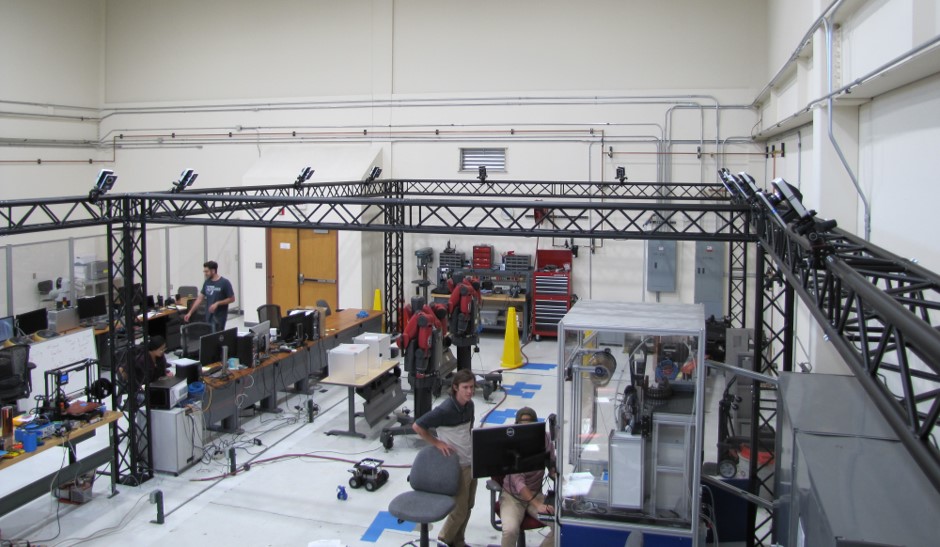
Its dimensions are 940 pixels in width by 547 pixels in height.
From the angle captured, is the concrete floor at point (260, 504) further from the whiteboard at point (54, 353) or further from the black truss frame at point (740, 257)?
the whiteboard at point (54, 353)

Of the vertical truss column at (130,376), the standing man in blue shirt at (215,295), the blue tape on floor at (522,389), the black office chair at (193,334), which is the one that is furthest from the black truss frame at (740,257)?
the blue tape on floor at (522,389)

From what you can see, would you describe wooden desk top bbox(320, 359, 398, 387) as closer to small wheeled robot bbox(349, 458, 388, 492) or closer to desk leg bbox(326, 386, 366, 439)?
desk leg bbox(326, 386, 366, 439)

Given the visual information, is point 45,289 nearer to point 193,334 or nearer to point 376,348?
Answer: point 193,334

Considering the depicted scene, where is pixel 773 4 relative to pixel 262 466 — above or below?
above

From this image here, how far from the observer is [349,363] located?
9633 mm

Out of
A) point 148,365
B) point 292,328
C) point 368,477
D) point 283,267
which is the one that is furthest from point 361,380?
point 283,267

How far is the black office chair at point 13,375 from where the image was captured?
8.42 meters

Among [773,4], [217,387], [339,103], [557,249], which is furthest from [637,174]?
[217,387]

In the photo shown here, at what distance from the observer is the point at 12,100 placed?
16062 mm

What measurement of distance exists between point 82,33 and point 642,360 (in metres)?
16.8

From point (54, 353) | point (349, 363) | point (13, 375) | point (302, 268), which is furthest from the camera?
point (302, 268)

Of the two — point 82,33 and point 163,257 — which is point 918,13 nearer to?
point 163,257

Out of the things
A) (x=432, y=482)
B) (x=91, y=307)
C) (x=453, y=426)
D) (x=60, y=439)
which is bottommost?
(x=432, y=482)

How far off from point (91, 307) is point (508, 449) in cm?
948
